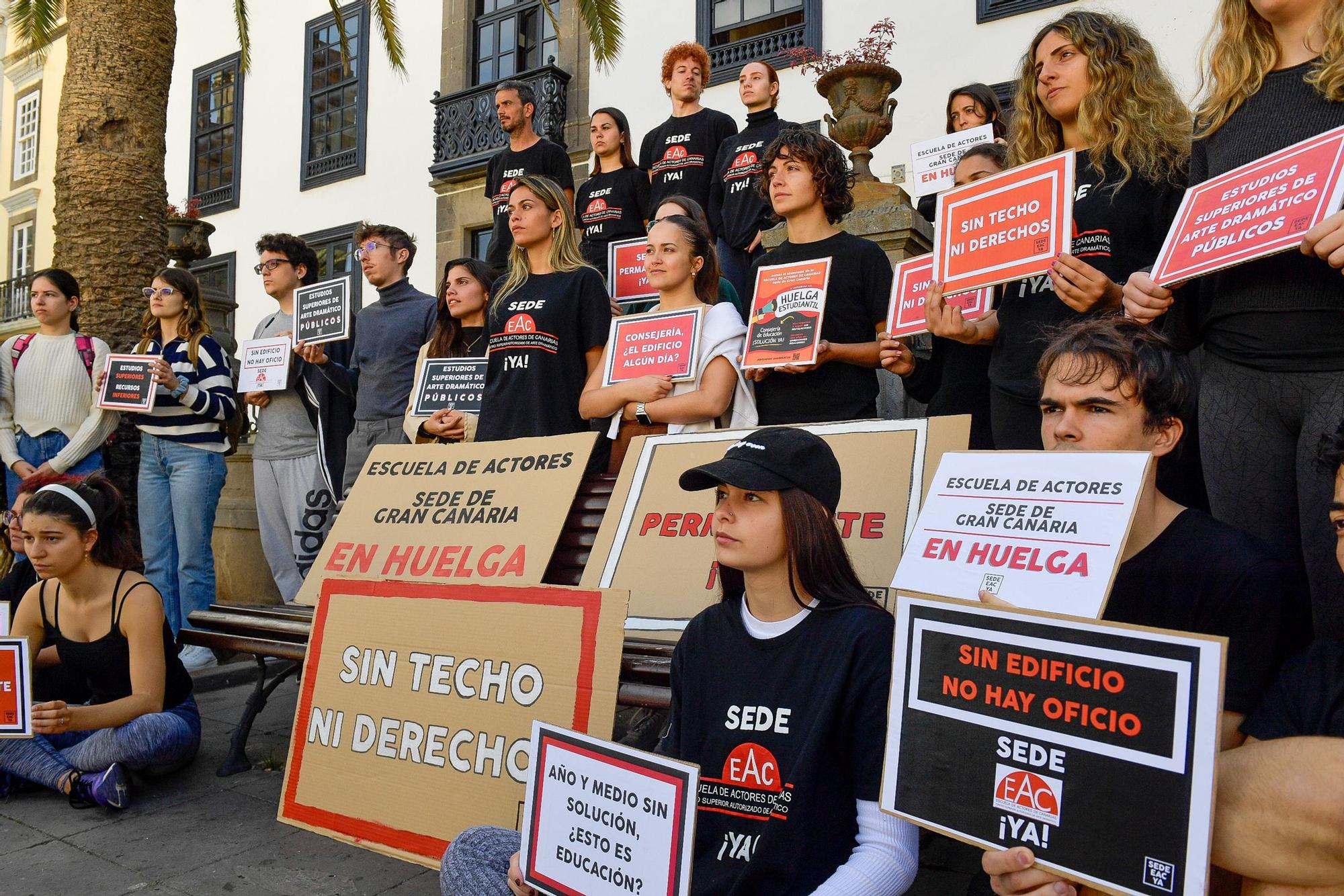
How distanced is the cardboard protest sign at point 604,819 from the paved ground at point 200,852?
1141 millimetres

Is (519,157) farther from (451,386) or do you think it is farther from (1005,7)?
(1005,7)

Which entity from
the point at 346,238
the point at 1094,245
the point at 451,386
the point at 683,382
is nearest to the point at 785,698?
the point at 1094,245

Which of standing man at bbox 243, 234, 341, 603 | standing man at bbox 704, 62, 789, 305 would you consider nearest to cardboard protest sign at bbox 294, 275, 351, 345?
standing man at bbox 243, 234, 341, 603

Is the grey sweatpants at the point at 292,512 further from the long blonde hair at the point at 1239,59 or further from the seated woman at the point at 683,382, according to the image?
the long blonde hair at the point at 1239,59

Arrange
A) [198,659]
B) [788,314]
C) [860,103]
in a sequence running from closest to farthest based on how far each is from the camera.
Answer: [788,314] < [198,659] < [860,103]

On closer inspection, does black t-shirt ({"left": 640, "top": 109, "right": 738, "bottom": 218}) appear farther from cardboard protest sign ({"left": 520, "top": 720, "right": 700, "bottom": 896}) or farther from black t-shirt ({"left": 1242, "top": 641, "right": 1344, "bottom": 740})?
black t-shirt ({"left": 1242, "top": 641, "right": 1344, "bottom": 740})

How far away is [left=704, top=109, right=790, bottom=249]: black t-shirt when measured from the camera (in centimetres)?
600

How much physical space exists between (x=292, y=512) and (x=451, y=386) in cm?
151

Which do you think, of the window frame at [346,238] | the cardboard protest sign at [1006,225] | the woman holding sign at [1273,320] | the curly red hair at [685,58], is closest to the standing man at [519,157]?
the curly red hair at [685,58]

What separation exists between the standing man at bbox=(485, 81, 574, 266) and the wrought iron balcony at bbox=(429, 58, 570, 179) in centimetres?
587

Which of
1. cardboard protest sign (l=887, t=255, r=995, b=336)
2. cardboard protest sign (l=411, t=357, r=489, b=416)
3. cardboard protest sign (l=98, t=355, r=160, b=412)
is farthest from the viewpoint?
cardboard protest sign (l=98, t=355, r=160, b=412)

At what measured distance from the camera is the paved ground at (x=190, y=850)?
10.1 ft

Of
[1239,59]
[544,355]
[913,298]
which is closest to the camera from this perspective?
[1239,59]

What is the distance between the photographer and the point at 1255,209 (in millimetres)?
2270
